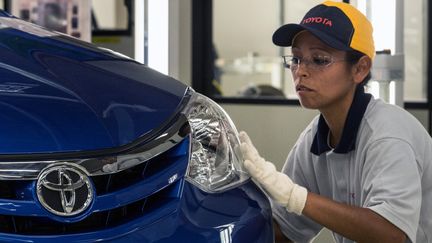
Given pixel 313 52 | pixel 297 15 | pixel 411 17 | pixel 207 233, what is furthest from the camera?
pixel 297 15

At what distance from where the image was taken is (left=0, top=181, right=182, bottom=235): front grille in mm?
1387

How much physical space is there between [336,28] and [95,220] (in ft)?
3.05

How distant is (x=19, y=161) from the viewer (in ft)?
4.54

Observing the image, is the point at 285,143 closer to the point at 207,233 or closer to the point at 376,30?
the point at 376,30

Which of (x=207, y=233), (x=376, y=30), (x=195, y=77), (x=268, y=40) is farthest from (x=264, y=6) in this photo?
(x=207, y=233)

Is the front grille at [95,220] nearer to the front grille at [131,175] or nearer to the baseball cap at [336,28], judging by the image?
the front grille at [131,175]

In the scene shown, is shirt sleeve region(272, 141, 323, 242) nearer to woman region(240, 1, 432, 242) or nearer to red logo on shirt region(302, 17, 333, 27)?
woman region(240, 1, 432, 242)

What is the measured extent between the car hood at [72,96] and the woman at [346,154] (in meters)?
0.33

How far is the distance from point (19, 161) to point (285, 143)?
16.7 feet

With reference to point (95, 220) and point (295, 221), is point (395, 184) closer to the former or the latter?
point (295, 221)

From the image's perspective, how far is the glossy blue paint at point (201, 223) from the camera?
1.43 m

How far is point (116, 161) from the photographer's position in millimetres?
1475

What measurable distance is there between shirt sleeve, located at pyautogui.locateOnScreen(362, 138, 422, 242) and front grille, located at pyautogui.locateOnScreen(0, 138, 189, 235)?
22.9 inches

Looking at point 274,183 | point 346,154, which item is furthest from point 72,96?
point 346,154
